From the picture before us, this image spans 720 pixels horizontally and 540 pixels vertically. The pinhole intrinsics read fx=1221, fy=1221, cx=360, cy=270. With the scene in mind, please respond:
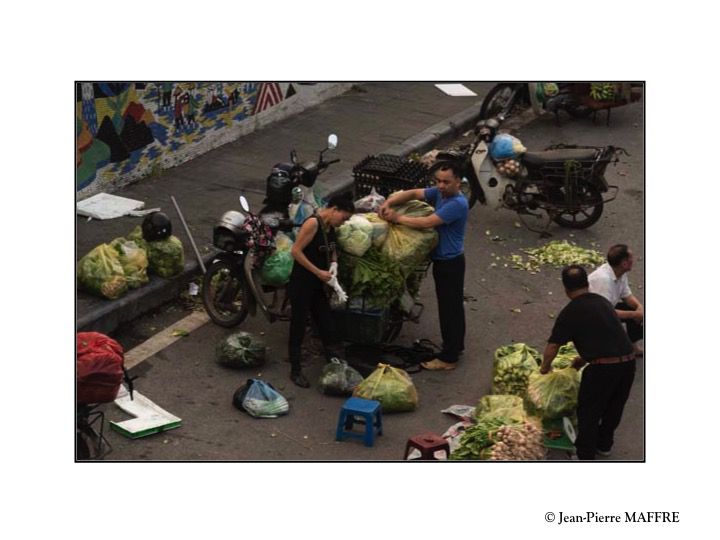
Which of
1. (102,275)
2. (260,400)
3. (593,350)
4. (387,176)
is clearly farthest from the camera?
(387,176)

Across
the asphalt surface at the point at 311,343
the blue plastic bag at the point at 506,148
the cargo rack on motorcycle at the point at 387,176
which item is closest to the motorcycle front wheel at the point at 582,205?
the asphalt surface at the point at 311,343

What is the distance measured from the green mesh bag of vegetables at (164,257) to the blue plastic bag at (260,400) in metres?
1.92

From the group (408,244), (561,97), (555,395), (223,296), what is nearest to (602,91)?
(561,97)

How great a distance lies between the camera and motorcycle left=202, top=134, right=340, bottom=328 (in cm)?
969

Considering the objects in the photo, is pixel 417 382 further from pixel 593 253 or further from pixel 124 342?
pixel 593 253

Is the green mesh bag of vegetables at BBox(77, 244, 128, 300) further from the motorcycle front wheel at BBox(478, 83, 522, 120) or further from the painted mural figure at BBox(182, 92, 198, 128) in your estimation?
the motorcycle front wheel at BBox(478, 83, 522, 120)

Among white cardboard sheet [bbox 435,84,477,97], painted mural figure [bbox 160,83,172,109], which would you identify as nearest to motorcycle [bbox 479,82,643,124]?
white cardboard sheet [bbox 435,84,477,97]

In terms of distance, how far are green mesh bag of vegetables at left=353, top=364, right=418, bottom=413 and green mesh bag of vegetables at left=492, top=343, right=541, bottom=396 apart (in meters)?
0.64

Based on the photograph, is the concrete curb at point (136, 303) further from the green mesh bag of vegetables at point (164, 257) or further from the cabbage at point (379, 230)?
the cabbage at point (379, 230)

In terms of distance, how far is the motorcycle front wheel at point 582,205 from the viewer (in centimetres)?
1245

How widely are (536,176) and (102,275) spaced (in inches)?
189

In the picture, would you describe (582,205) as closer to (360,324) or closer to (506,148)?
(506,148)

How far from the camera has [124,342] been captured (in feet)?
32.2

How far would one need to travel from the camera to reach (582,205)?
12.5m
